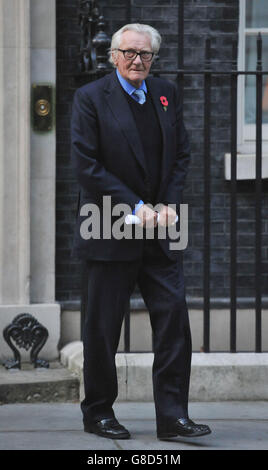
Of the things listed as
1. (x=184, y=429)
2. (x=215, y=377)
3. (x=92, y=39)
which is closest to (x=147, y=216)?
(x=184, y=429)

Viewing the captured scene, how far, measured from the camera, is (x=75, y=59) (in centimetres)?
702

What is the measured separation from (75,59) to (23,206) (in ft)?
3.32

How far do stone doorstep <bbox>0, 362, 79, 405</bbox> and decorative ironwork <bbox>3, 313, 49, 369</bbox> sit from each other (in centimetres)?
23

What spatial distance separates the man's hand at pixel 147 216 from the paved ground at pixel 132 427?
1029 millimetres

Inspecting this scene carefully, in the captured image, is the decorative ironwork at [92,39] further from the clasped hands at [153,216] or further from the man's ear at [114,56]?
the clasped hands at [153,216]

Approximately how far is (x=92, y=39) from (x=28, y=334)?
5.99 feet

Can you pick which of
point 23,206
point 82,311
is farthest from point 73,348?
point 23,206

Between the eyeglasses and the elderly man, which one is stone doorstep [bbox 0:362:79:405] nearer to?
the elderly man

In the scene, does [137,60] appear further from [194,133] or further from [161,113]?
[194,133]

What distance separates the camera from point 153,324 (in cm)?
529

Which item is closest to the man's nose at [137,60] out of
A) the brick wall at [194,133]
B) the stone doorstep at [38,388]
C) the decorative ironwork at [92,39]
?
the decorative ironwork at [92,39]

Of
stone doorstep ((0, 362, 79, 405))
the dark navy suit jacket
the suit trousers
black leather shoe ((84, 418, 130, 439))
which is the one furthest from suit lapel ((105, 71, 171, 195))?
stone doorstep ((0, 362, 79, 405))

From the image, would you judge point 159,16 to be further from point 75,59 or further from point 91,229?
point 91,229
